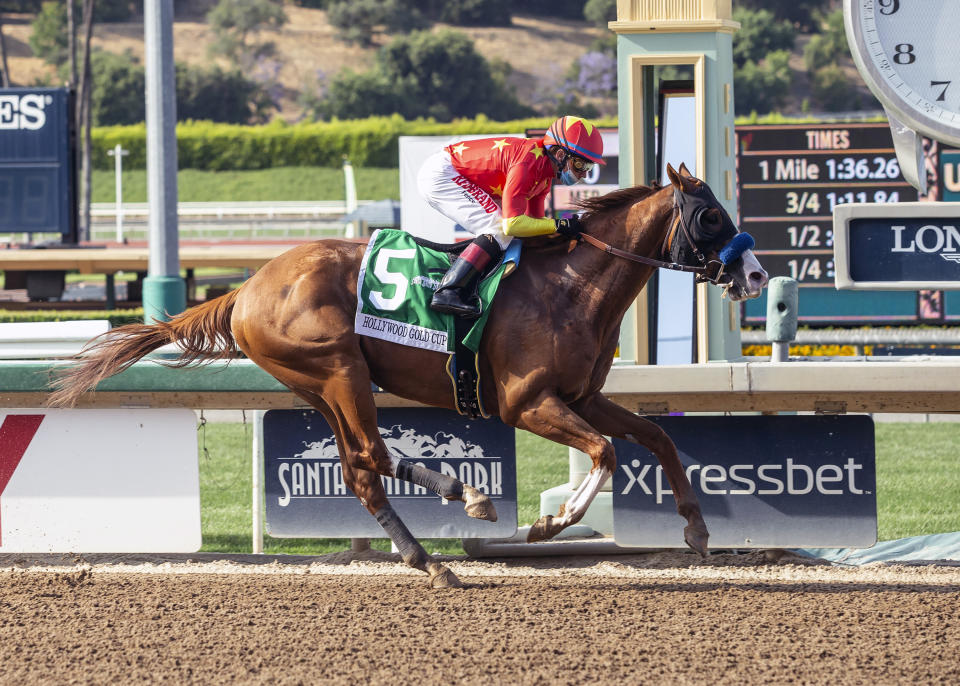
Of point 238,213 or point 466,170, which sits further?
point 238,213

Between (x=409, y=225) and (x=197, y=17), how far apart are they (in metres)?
79.9

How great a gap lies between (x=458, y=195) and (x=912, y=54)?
2140 mm

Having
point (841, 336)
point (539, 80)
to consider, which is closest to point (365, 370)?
point (841, 336)

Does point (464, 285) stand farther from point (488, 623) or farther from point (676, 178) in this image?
point (488, 623)

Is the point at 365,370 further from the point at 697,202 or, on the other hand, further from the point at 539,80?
the point at 539,80

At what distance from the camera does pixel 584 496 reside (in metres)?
5.05

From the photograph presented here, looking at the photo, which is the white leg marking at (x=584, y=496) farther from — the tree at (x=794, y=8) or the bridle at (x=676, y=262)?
the tree at (x=794, y=8)

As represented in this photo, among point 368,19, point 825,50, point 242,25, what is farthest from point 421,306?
point 242,25

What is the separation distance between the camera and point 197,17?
90.9m

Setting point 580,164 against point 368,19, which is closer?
point 580,164

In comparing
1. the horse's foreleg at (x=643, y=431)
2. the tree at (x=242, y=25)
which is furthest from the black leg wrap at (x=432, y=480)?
the tree at (x=242, y=25)

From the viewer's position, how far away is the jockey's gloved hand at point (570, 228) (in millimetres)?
5398

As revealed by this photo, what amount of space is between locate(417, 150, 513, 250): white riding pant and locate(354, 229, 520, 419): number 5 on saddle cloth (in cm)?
17

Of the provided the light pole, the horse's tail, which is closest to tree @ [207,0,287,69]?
the light pole
